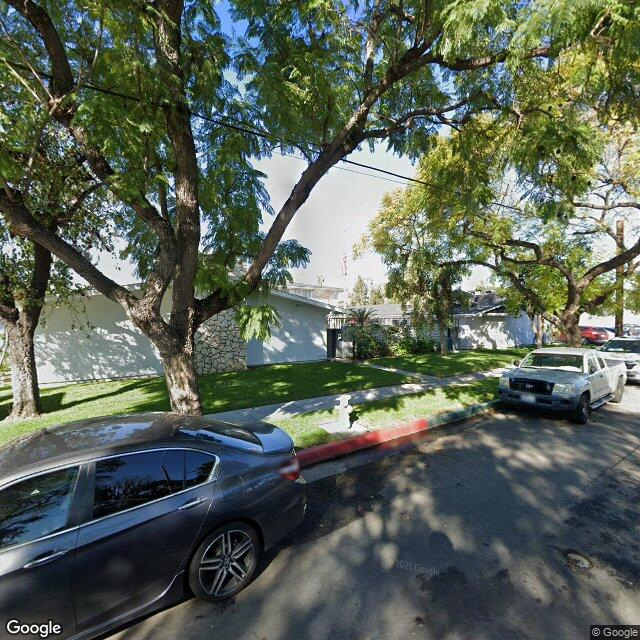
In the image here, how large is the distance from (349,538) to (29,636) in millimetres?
2594

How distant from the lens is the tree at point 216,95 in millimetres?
4688

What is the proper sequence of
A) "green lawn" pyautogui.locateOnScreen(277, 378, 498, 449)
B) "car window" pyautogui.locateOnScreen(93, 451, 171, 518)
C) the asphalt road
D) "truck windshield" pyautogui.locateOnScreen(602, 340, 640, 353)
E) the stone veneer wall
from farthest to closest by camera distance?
the stone veneer wall, "truck windshield" pyautogui.locateOnScreen(602, 340, 640, 353), "green lawn" pyautogui.locateOnScreen(277, 378, 498, 449), the asphalt road, "car window" pyautogui.locateOnScreen(93, 451, 171, 518)

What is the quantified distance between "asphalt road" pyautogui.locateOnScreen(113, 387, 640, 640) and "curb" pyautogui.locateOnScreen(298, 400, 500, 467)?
0.58m

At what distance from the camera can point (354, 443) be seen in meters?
6.07

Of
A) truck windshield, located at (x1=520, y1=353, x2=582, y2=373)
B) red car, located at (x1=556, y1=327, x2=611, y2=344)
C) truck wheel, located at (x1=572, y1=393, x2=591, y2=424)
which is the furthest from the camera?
red car, located at (x1=556, y1=327, x2=611, y2=344)

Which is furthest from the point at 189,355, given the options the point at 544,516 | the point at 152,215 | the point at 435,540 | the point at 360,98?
the point at 360,98

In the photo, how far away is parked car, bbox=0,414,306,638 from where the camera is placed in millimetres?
2180

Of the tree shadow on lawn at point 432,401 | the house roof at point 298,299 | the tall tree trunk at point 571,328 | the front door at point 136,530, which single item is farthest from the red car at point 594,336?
the front door at point 136,530

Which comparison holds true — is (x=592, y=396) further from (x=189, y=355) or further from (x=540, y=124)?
(x=189, y=355)

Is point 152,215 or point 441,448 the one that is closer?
point 152,215

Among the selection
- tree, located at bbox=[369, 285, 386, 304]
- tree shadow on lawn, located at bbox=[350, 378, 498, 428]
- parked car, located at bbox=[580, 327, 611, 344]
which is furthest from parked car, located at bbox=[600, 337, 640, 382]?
tree, located at bbox=[369, 285, 386, 304]

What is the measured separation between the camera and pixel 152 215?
5.26m

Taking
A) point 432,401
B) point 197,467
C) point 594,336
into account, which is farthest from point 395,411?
point 594,336

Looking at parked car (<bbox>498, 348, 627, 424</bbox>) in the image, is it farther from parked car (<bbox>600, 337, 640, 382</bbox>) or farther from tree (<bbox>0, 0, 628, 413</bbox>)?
tree (<bbox>0, 0, 628, 413</bbox>)
